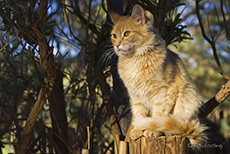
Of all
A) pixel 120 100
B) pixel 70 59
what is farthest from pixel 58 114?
pixel 70 59

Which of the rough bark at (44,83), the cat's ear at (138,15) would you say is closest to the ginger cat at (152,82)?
the cat's ear at (138,15)

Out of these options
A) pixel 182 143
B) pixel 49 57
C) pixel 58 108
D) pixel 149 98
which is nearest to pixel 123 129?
pixel 149 98

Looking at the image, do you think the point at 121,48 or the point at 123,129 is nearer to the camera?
the point at 121,48

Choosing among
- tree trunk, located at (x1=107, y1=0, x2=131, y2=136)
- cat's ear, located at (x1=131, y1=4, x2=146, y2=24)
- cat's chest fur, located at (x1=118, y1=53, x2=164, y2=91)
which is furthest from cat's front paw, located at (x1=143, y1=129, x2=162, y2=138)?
cat's ear, located at (x1=131, y1=4, x2=146, y2=24)

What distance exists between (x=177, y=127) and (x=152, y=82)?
1.31 ft

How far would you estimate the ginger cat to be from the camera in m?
1.88

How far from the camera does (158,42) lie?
218 cm

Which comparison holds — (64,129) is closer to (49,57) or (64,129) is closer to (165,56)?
(49,57)

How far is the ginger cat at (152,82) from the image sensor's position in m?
1.88

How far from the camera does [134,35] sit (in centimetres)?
218

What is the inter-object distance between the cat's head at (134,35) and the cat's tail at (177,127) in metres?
0.60

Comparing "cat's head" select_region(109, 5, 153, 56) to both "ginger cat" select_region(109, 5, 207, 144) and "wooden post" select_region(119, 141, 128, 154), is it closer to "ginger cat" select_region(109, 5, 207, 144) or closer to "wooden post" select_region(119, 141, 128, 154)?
"ginger cat" select_region(109, 5, 207, 144)

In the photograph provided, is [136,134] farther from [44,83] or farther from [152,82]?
[44,83]

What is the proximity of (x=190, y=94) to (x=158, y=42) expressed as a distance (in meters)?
0.49
